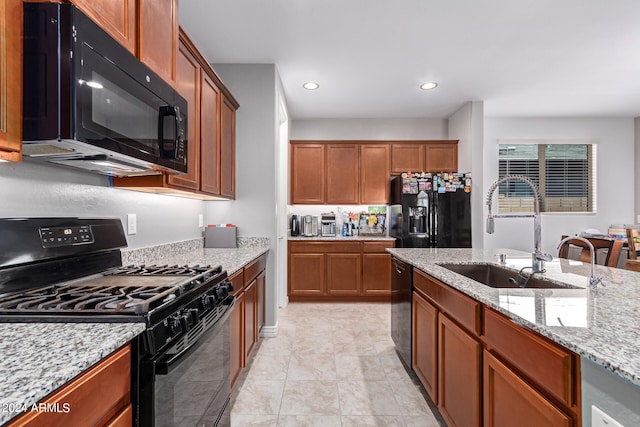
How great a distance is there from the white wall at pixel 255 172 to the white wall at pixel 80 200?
0.65 m

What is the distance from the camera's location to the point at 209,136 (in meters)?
2.48

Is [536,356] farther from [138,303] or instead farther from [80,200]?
[80,200]

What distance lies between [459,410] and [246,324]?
140 centimetres

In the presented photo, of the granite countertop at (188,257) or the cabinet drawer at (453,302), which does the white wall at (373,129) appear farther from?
the cabinet drawer at (453,302)

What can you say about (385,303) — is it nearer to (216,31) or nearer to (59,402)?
(216,31)

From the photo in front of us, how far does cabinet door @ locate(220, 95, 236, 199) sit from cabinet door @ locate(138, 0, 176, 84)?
966 mm

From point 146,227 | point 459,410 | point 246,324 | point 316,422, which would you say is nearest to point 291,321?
point 246,324

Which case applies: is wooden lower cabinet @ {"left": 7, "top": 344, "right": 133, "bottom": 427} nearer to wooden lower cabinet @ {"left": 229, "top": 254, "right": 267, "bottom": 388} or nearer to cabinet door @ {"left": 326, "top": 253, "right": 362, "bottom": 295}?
wooden lower cabinet @ {"left": 229, "top": 254, "right": 267, "bottom": 388}

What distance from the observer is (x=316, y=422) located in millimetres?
1845

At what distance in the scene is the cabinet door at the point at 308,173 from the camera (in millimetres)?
4680

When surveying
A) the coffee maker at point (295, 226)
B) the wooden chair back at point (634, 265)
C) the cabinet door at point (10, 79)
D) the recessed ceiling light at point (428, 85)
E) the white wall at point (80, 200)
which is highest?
the recessed ceiling light at point (428, 85)

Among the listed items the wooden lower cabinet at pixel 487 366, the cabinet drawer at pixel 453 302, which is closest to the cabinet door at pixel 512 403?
the wooden lower cabinet at pixel 487 366

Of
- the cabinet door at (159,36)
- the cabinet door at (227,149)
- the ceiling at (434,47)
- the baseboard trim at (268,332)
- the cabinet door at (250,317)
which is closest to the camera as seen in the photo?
the cabinet door at (159,36)

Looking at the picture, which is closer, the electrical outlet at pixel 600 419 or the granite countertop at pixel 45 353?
the granite countertop at pixel 45 353
